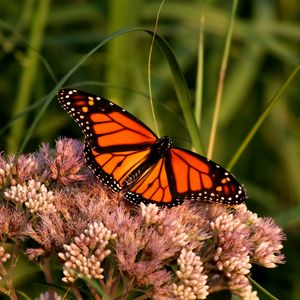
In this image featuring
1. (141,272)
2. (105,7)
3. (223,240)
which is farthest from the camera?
(105,7)

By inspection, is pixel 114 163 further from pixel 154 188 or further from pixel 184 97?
pixel 184 97

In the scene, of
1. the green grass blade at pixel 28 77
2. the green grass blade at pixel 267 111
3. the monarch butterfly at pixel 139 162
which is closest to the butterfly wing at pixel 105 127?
the monarch butterfly at pixel 139 162

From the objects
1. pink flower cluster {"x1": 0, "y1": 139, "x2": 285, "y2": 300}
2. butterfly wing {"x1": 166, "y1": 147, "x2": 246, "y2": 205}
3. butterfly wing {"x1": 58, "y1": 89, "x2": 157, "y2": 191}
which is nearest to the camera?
pink flower cluster {"x1": 0, "y1": 139, "x2": 285, "y2": 300}

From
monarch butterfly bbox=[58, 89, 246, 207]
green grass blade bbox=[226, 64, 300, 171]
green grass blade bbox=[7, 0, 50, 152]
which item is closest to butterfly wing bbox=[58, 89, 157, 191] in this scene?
monarch butterfly bbox=[58, 89, 246, 207]

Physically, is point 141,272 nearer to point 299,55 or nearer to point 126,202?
point 126,202

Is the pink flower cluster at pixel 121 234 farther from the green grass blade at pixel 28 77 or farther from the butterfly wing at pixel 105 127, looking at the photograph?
the green grass blade at pixel 28 77

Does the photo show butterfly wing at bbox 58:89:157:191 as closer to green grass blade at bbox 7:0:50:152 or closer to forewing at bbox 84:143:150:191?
forewing at bbox 84:143:150:191

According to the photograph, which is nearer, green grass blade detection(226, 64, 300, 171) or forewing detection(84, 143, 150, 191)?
forewing detection(84, 143, 150, 191)

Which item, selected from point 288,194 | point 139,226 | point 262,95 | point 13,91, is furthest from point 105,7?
point 139,226
